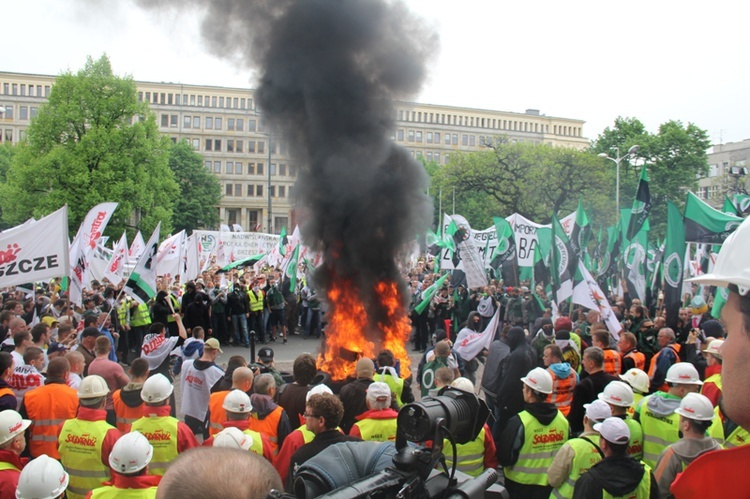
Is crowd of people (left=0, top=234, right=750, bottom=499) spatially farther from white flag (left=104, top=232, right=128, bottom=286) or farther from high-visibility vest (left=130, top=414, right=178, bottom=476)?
white flag (left=104, top=232, right=128, bottom=286)

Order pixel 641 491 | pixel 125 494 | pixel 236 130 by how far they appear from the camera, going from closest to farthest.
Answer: pixel 125 494 < pixel 641 491 < pixel 236 130

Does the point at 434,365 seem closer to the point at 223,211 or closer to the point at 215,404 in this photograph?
the point at 215,404

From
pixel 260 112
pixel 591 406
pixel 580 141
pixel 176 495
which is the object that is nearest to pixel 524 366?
pixel 591 406

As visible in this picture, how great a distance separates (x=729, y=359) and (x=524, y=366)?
624 centimetres

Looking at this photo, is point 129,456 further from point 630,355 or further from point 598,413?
point 630,355

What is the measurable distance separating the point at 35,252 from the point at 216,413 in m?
6.24

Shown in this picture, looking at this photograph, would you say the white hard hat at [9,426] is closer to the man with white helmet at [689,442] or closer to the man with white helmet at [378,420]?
the man with white helmet at [378,420]

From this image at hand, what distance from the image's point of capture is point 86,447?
5078mm

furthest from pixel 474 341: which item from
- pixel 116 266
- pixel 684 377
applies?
pixel 116 266

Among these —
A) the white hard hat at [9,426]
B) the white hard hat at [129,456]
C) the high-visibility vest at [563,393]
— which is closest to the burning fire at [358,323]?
the high-visibility vest at [563,393]

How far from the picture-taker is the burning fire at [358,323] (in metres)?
11.3

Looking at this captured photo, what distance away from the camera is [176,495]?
1.62m

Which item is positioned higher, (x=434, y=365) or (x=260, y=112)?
(x=260, y=112)

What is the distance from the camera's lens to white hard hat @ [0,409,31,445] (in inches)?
177
